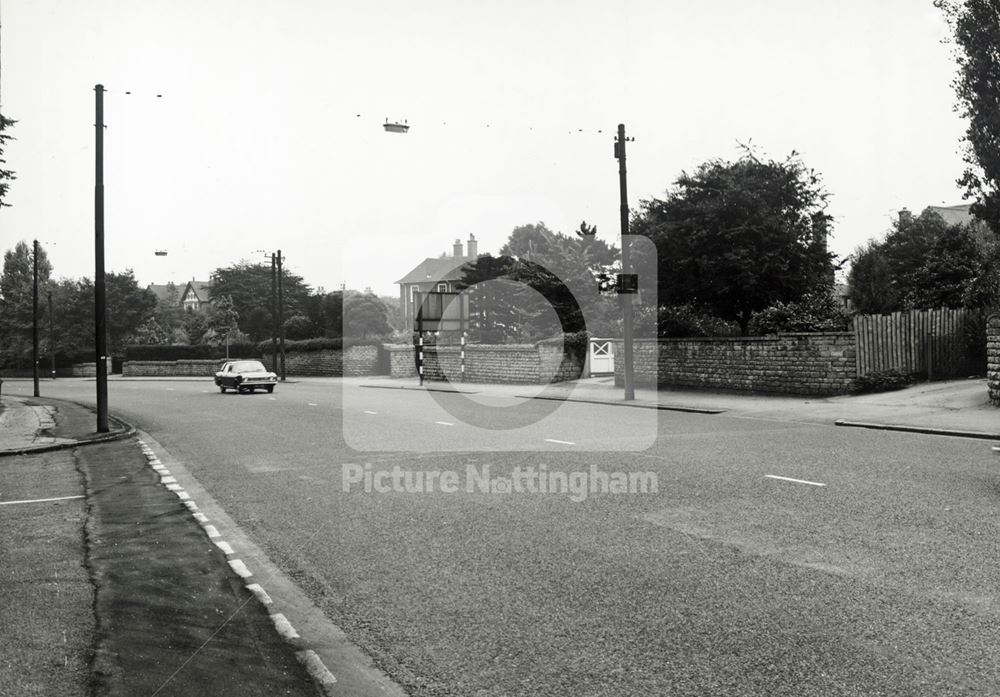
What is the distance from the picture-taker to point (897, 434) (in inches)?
556

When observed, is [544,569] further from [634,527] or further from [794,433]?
[794,433]

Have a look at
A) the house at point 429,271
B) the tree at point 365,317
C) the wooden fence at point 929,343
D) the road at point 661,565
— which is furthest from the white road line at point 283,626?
the house at point 429,271

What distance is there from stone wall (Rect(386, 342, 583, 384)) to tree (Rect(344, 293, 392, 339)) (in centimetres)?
3938

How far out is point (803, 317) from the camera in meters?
24.9

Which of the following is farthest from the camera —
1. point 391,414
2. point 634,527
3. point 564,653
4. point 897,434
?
point 391,414

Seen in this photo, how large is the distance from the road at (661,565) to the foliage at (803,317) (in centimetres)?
1230

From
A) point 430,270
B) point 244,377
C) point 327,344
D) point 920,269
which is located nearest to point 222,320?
point 327,344

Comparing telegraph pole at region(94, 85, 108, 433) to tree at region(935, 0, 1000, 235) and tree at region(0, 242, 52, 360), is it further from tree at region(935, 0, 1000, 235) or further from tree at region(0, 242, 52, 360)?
tree at region(0, 242, 52, 360)

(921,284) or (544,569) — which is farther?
(921,284)

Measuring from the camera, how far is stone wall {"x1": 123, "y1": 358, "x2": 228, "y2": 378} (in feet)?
204

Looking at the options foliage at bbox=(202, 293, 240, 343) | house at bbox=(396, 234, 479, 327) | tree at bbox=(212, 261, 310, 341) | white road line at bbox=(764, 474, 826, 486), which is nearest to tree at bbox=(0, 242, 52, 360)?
foliage at bbox=(202, 293, 240, 343)

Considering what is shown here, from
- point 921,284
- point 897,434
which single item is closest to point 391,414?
point 897,434

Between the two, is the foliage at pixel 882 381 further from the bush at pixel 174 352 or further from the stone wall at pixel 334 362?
the bush at pixel 174 352

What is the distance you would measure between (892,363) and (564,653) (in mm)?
18873
